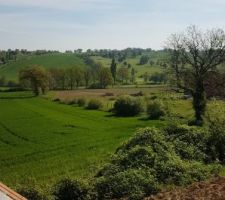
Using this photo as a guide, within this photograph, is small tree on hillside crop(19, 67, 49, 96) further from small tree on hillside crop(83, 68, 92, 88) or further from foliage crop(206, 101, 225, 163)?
foliage crop(206, 101, 225, 163)

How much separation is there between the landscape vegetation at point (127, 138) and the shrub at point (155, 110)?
0.59ft

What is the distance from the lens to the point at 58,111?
75.0 metres

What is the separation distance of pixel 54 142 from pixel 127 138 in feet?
22.7

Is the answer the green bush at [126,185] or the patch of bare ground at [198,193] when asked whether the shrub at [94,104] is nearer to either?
the green bush at [126,185]

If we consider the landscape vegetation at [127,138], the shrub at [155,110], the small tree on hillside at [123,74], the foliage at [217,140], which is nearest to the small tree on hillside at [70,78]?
the landscape vegetation at [127,138]

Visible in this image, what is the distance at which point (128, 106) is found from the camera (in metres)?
71.0

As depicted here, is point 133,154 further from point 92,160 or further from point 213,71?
point 213,71

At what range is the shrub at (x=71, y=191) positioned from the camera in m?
16.9

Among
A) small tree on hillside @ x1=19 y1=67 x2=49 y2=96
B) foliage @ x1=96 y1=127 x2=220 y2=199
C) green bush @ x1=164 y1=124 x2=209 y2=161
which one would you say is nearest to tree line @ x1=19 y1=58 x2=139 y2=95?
small tree on hillside @ x1=19 y1=67 x2=49 y2=96

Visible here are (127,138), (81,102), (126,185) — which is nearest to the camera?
(126,185)

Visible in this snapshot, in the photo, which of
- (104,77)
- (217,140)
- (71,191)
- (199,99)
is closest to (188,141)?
(217,140)

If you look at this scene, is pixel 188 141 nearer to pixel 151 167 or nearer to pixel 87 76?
pixel 151 167

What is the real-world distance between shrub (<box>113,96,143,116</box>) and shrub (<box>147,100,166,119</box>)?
3893 mm

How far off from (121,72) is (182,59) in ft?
344
